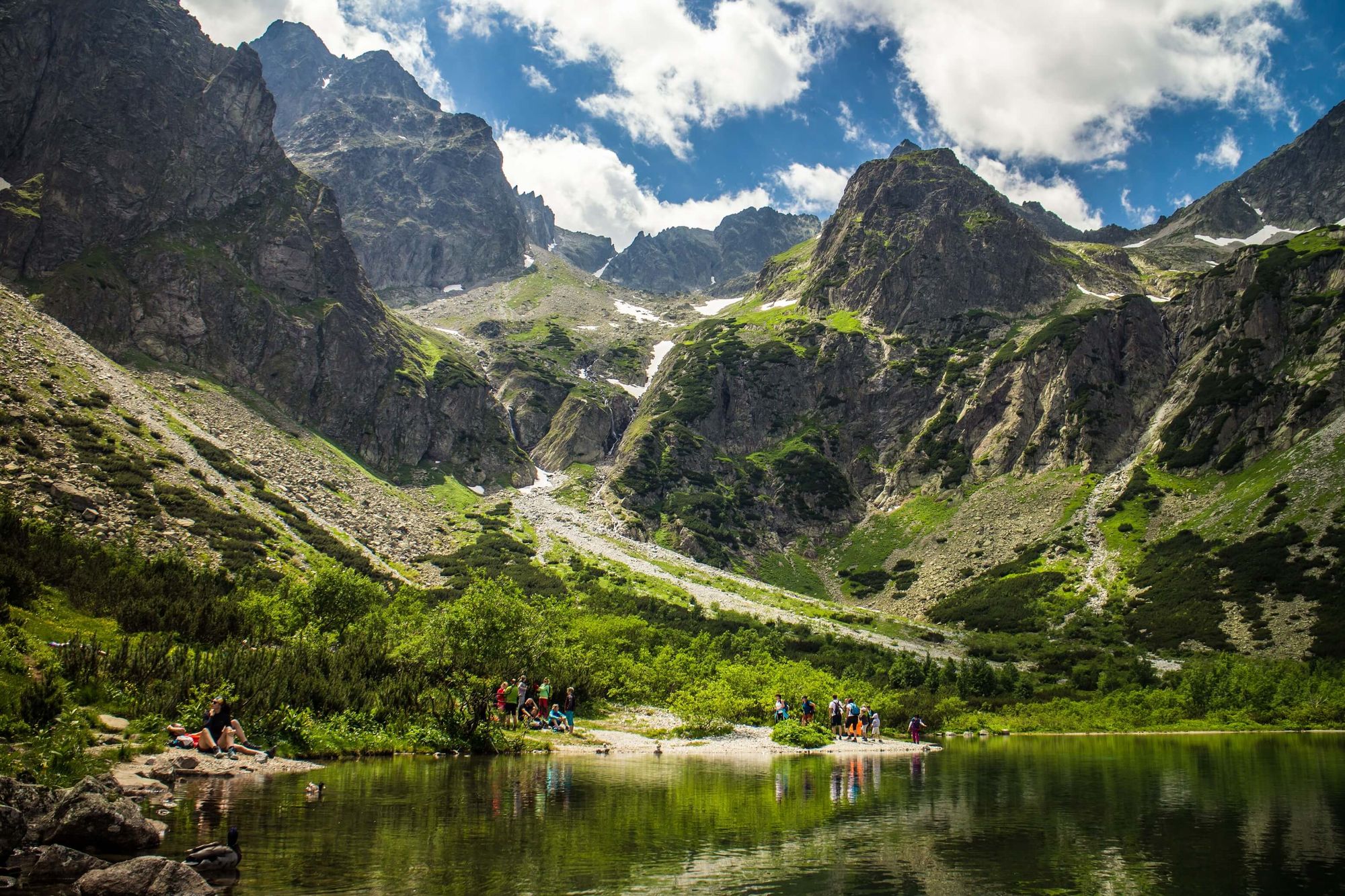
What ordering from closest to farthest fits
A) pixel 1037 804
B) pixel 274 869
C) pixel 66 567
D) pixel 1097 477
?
pixel 274 869
pixel 1037 804
pixel 66 567
pixel 1097 477

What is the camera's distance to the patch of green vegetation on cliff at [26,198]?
409ft

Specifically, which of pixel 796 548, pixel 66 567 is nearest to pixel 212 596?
pixel 66 567

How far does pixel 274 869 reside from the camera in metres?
12.0

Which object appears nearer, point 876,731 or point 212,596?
point 212,596

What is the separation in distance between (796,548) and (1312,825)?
151834 mm

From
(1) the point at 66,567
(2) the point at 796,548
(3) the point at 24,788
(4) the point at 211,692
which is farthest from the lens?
(2) the point at 796,548

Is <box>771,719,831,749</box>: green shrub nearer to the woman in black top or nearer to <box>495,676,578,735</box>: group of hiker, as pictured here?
<box>495,676,578,735</box>: group of hiker

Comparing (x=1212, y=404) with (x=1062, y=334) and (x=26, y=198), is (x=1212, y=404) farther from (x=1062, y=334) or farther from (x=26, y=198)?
(x=26, y=198)

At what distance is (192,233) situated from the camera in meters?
154

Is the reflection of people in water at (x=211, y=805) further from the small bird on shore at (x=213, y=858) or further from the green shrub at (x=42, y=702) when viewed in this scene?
the green shrub at (x=42, y=702)

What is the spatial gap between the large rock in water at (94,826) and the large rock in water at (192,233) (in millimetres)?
138785

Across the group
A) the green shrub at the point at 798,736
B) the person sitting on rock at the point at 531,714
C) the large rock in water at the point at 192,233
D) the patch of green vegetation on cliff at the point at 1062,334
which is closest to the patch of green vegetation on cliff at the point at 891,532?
the patch of green vegetation on cliff at the point at 1062,334

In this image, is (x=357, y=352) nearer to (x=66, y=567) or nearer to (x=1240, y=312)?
(x=66, y=567)

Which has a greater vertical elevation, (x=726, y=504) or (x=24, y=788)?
(x=726, y=504)
